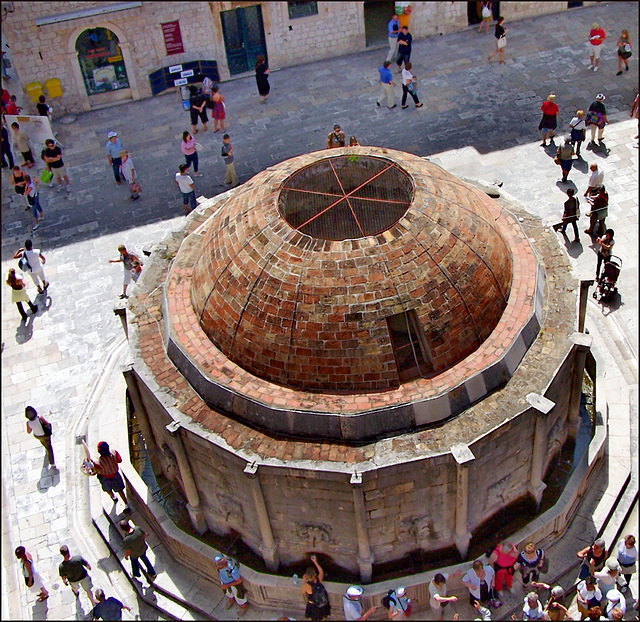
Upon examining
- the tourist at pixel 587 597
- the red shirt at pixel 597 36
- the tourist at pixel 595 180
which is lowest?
the tourist at pixel 587 597

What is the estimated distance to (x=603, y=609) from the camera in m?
18.3

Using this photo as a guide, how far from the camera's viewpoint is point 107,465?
20.0 metres

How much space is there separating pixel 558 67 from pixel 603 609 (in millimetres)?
22810

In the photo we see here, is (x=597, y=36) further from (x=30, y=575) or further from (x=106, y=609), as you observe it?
(x=30, y=575)

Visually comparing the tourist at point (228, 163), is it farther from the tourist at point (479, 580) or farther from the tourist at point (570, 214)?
the tourist at point (479, 580)

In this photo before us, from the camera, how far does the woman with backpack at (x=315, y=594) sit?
1780 cm

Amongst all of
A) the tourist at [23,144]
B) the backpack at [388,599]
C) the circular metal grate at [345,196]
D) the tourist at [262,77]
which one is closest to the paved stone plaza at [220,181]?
the tourist at [262,77]

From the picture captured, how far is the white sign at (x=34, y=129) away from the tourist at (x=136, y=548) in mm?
18259

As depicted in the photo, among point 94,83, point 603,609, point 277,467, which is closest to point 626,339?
point 603,609

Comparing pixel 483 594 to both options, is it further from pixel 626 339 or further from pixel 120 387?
pixel 120 387

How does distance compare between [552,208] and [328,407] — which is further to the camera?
[552,208]

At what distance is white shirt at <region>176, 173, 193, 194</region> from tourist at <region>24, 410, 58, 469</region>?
31.0ft

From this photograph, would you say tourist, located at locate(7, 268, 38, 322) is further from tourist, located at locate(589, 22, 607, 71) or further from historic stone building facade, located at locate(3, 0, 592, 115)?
tourist, located at locate(589, 22, 607, 71)

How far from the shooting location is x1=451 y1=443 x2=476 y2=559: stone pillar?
650 inches
